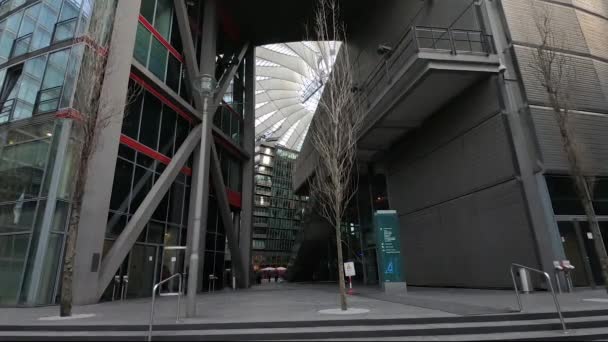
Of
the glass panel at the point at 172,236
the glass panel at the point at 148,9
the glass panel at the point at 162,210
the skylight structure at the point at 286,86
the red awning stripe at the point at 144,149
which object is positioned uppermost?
the skylight structure at the point at 286,86

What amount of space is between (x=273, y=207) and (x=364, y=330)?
7796cm

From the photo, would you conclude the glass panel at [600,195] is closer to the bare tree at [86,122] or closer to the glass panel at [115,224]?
the bare tree at [86,122]

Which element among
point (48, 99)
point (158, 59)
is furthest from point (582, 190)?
point (158, 59)

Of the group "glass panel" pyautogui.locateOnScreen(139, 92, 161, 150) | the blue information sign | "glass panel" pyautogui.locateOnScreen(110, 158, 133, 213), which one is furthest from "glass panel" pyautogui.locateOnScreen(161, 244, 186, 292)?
the blue information sign

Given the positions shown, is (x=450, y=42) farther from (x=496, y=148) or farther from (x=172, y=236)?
(x=172, y=236)

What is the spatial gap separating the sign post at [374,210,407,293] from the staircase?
23.3 feet

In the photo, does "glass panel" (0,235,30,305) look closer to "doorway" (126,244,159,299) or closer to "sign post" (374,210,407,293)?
"doorway" (126,244,159,299)

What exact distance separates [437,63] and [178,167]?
12.7 metres

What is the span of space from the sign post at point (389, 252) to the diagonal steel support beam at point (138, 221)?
384 inches

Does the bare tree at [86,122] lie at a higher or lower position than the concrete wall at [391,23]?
lower

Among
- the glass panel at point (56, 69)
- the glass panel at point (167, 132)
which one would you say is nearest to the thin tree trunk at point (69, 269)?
the glass panel at point (56, 69)

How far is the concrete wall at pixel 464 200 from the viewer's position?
11766mm

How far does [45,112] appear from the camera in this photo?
12945mm

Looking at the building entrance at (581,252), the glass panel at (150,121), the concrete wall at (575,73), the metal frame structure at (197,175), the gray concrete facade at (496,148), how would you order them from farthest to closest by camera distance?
the glass panel at (150,121), the concrete wall at (575,73), the gray concrete facade at (496,148), the building entrance at (581,252), the metal frame structure at (197,175)
